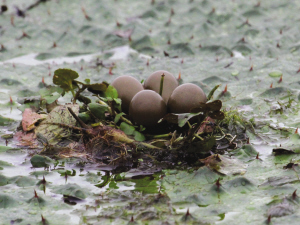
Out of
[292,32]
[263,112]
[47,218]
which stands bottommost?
[47,218]

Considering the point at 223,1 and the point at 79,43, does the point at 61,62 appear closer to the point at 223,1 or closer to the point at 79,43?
the point at 79,43

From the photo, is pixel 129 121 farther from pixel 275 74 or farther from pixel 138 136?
pixel 275 74

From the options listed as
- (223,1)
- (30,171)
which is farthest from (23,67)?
(223,1)

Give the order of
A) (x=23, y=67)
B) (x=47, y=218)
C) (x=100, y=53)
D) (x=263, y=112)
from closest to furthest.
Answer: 1. (x=47, y=218)
2. (x=263, y=112)
3. (x=23, y=67)
4. (x=100, y=53)

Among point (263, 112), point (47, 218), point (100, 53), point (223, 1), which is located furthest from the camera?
point (223, 1)

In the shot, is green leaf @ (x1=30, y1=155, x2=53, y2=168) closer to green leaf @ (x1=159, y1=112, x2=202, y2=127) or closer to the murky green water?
the murky green water

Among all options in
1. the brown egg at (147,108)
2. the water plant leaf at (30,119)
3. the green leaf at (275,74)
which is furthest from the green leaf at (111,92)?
the green leaf at (275,74)

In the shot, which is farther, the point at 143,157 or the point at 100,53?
the point at 100,53

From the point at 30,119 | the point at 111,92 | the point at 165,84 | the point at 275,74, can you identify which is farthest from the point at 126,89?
the point at 275,74
